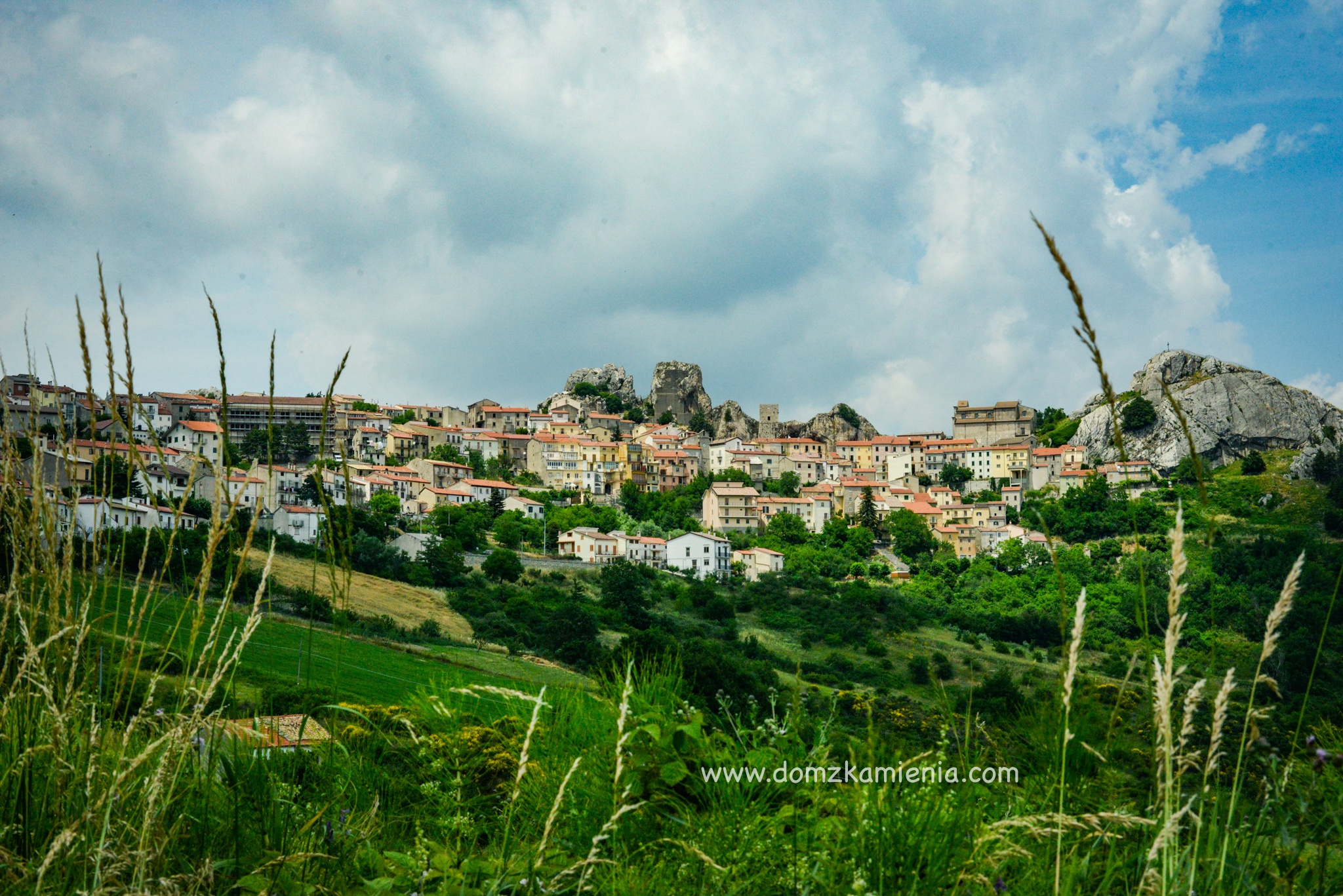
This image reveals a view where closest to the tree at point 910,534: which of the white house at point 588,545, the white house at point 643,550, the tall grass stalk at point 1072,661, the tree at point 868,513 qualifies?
the tree at point 868,513

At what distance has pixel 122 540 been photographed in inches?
67.4

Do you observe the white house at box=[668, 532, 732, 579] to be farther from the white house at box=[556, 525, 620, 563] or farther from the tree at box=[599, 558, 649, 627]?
the tree at box=[599, 558, 649, 627]

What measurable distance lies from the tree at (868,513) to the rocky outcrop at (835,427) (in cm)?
2303

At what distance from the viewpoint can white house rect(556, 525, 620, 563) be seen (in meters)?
49.6

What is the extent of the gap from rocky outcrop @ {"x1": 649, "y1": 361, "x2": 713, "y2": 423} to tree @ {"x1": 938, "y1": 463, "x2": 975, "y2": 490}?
31.8m

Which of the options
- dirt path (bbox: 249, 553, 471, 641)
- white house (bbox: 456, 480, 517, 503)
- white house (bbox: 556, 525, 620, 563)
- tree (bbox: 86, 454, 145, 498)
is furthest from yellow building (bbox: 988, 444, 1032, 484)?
tree (bbox: 86, 454, 145, 498)

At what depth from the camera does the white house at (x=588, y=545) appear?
49594 millimetres

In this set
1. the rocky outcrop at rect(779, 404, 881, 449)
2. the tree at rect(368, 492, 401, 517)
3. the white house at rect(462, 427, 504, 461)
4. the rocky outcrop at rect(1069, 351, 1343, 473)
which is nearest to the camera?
the tree at rect(368, 492, 401, 517)

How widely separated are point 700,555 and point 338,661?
50003 millimetres

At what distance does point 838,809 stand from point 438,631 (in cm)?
2768

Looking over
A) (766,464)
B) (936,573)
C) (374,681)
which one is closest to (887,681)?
(374,681)

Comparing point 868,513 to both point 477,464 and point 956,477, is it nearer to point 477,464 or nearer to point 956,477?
point 956,477

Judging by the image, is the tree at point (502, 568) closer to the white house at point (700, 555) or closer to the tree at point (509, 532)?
the tree at point (509, 532)

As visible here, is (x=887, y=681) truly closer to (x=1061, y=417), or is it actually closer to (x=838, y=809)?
(x=838, y=809)
